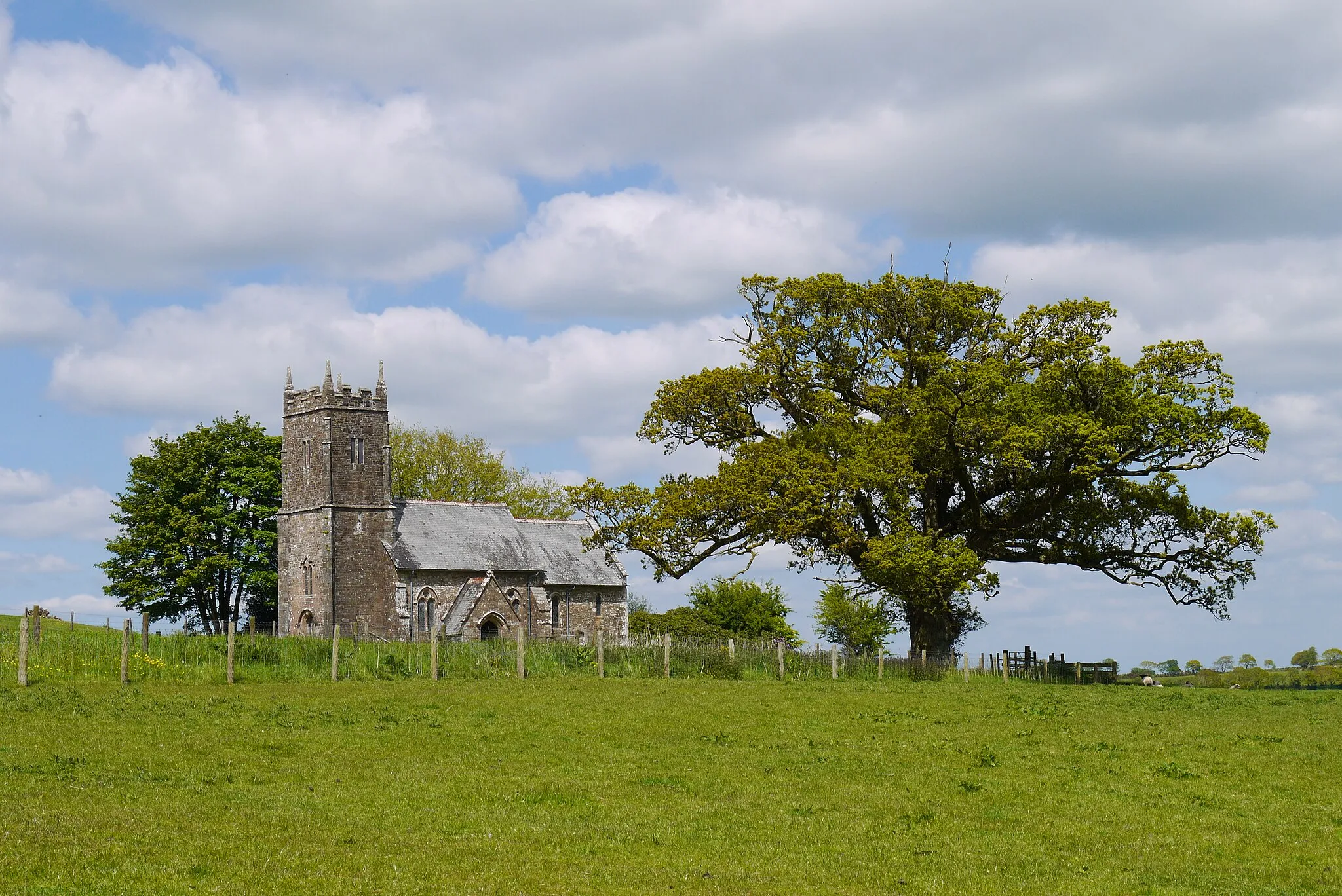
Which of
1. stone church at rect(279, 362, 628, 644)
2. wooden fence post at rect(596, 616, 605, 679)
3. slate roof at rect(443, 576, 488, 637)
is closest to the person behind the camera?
wooden fence post at rect(596, 616, 605, 679)

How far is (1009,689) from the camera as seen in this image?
40781 mm

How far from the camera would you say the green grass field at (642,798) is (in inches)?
537

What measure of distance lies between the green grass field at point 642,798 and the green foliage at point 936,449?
16.8 meters

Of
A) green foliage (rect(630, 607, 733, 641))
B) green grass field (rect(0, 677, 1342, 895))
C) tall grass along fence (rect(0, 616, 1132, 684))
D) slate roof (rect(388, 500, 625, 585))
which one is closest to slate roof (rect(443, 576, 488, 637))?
slate roof (rect(388, 500, 625, 585))

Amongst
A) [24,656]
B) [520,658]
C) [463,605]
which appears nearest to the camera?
[24,656]

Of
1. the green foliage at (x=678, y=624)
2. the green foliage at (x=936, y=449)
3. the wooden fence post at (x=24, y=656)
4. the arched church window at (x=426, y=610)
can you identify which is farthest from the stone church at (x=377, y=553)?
the wooden fence post at (x=24, y=656)

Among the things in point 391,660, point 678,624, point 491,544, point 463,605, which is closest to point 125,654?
point 391,660

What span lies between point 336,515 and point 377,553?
2.98 meters

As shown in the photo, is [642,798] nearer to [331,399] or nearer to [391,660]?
[391,660]

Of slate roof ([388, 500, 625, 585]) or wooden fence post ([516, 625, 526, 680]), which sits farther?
slate roof ([388, 500, 625, 585])

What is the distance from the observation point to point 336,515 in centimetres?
7000

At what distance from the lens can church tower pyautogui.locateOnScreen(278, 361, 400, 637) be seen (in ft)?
228

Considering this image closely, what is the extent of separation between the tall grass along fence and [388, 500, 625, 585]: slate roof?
2855 centimetres

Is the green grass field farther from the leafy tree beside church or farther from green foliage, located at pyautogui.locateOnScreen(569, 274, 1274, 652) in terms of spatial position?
the leafy tree beside church
